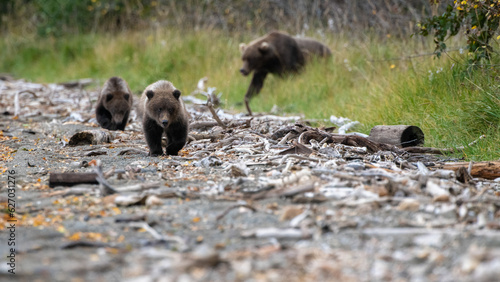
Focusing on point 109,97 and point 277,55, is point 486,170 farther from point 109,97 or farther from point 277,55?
point 277,55

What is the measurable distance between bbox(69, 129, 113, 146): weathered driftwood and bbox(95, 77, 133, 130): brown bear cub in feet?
5.23

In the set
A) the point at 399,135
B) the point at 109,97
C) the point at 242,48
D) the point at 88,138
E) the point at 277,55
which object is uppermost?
the point at 242,48

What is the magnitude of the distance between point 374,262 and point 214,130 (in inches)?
185

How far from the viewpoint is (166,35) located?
15.1 m

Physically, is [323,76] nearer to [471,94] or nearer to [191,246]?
[471,94]

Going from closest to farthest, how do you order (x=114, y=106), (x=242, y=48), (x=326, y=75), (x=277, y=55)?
(x=114, y=106)
(x=326, y=75)
(x=277, y=55)
(x=242, y=48)

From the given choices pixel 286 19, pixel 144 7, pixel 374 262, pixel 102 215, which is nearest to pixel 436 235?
pixel 374 262

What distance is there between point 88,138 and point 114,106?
1.89 metres

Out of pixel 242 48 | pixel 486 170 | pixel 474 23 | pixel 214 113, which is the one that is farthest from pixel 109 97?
pixel 486 170

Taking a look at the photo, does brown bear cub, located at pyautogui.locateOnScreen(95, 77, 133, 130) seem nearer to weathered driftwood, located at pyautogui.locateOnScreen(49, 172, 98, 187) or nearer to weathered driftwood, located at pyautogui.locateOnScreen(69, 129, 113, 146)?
weathered driftwood, located at pyautogui.locateOnScreen(69, 129, 113, 146)

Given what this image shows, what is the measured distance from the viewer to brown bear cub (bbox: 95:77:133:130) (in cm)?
869

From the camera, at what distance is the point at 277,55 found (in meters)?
12.0

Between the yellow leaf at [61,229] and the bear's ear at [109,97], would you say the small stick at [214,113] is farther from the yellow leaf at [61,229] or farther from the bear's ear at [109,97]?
the yellow leaf at [61,229]

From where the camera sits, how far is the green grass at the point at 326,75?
20.8 ft
